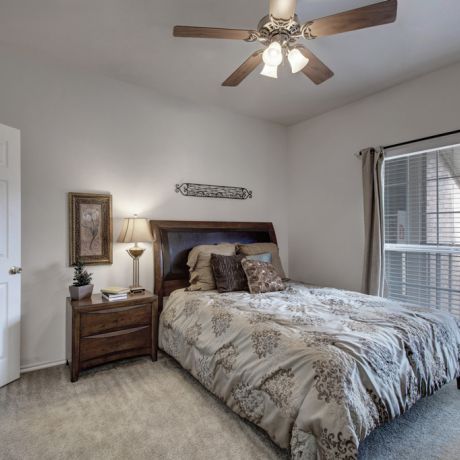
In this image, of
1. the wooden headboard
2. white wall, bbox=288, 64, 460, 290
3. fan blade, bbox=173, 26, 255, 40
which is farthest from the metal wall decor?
fan blade, bbox=173, 26, 255, 40

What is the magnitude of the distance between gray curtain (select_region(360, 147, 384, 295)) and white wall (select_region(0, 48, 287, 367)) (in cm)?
155

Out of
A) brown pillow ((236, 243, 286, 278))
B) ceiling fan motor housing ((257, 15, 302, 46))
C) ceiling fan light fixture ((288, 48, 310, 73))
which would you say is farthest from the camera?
brown pillow ((236, 243, 286, 278))

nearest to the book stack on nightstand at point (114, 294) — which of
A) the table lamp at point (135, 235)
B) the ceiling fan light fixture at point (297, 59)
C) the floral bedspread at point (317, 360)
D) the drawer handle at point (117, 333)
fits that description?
the table lamp at point (135, 235)

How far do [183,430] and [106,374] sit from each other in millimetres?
1067

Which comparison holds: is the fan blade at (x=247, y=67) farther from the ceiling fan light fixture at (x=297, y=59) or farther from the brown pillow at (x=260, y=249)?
the brown pillow at (x=260, y=249)

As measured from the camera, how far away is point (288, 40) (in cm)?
199

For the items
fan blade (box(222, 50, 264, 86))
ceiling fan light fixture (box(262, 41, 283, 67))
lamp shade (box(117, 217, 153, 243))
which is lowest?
lamp shade (box(117, 217, 153, 243))

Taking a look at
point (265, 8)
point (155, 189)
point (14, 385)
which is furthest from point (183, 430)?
point (265, 8)

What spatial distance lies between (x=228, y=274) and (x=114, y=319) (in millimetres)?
1130

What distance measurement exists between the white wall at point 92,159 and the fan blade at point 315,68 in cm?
173

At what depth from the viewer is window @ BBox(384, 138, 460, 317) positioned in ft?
9.66

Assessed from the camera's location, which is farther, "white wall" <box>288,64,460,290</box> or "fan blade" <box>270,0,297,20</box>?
"white wall" <box>288,64,460,290</box>

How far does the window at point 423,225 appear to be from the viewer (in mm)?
2945

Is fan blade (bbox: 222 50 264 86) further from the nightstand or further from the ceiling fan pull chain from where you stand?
the nightstand
